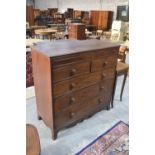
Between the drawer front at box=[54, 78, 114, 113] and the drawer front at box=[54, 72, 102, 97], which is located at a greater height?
the drawer front at box=[54, 72, 102, 97]

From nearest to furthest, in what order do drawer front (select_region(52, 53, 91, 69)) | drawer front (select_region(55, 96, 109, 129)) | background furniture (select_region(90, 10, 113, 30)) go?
drawer front (select_region(52, 53, 91, 69)) → drawer front (select_region(55, 96, 109, 129)) → background furniture (select_region(90, 10, 113, 30))

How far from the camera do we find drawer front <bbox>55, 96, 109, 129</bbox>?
6.28 feet

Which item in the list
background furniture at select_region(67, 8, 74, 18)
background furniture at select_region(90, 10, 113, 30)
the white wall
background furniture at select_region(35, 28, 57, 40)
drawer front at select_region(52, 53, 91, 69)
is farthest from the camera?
background furniture at select_region(67, 8, 74, 18)

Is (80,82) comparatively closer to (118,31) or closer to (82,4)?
(118,31)

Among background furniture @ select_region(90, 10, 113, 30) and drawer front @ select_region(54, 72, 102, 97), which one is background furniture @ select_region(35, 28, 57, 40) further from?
drawer front @ select_region(54, 72, 102, 97)

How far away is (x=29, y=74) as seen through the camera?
3439 mm

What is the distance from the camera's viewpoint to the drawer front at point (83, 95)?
5.98 feet

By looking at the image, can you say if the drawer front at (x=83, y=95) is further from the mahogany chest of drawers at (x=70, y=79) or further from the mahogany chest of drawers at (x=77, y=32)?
the mahogany chest of drawers at (x=77, y=32)

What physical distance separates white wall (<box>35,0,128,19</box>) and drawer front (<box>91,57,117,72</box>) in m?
6.92

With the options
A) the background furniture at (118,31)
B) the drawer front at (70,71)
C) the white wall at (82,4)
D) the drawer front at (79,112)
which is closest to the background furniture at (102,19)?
the white wall at (82,4)

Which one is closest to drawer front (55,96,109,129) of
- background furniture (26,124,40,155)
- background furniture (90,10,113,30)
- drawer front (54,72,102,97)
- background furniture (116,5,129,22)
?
drawer front (54,72,102,97)
